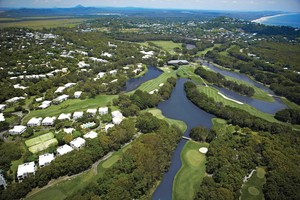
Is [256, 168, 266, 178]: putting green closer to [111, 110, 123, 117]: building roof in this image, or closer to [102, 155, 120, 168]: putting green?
[102, 155, 120, 168]: putting green

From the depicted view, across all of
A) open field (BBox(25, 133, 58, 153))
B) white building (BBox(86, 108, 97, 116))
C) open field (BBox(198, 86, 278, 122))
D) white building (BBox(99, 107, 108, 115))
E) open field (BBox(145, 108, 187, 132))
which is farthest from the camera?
open field (BBox(198, 86, 278, 122))

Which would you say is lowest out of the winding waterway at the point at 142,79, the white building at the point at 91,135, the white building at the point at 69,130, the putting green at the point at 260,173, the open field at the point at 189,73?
the winding waterway at the point at 142,79

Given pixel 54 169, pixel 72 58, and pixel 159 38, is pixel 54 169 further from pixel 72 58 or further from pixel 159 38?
pixel 159 38

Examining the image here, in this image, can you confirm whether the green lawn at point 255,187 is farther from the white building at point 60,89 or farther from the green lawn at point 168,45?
the green lawn at point 168,45

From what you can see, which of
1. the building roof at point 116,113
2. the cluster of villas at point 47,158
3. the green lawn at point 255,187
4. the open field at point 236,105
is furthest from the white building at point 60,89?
the green lawn at point 255,187

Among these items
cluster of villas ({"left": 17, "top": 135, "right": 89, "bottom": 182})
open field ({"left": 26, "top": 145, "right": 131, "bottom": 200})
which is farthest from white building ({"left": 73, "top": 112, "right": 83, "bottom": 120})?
open field ({"left": 26, "top": 145, "right": 131, "bottom": 200})

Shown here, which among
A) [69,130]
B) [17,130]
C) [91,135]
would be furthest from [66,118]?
[91,135]
